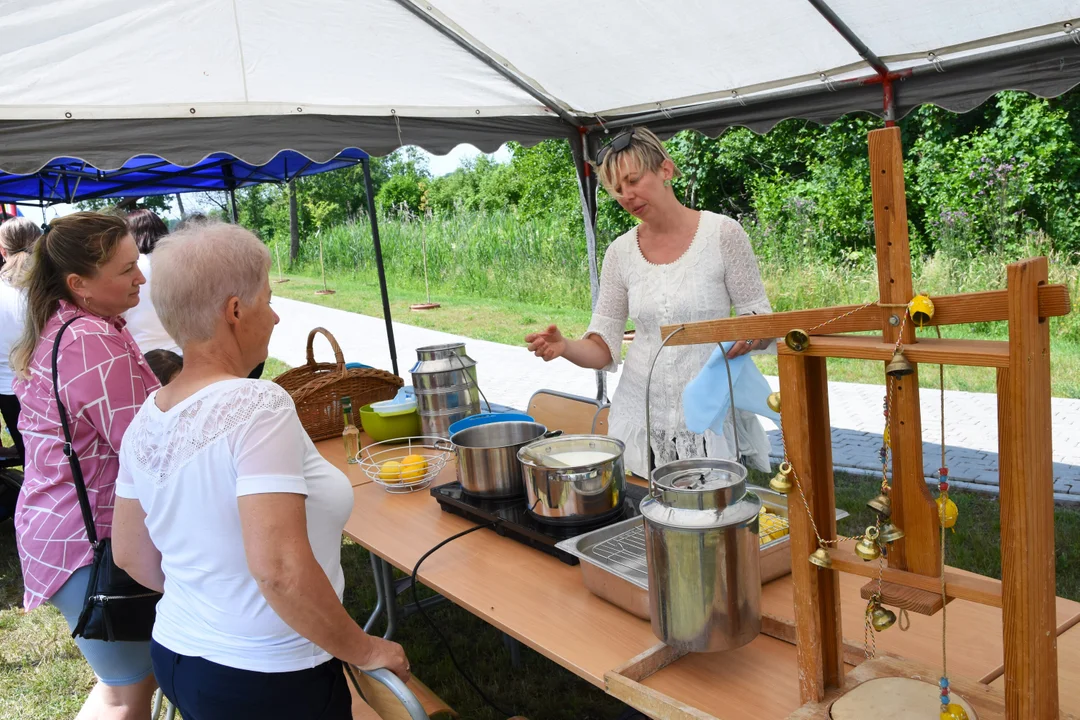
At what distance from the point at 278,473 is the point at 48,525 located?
1071mm

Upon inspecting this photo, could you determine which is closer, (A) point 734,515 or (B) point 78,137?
(A) point 734,515

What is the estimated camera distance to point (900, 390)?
1038 millimetres

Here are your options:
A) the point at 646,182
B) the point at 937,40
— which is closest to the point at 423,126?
the point at 646,182

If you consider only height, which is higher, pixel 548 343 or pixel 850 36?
pixel 850 36

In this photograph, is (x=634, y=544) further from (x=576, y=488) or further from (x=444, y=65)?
(x=444, y=65)

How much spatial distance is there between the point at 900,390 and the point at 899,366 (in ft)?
0.18

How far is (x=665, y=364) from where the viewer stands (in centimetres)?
265

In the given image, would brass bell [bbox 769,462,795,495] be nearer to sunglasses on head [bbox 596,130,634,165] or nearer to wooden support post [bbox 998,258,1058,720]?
wooden support post [bbox 998,258,1058,720]

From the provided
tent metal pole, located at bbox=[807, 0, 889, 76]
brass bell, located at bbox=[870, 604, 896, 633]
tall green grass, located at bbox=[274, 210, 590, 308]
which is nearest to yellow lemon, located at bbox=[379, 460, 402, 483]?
brass bell, located at bbox=[870, 604, 896, 633]

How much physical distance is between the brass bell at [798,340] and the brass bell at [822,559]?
0.30 m

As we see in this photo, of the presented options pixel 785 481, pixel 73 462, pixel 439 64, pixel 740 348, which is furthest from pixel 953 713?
pixel 439 64

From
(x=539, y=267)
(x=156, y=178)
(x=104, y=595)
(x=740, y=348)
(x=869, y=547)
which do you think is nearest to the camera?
(x=869, y=547)

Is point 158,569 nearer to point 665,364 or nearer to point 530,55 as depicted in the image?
point 665,364

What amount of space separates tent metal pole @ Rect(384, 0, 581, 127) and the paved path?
239cm
